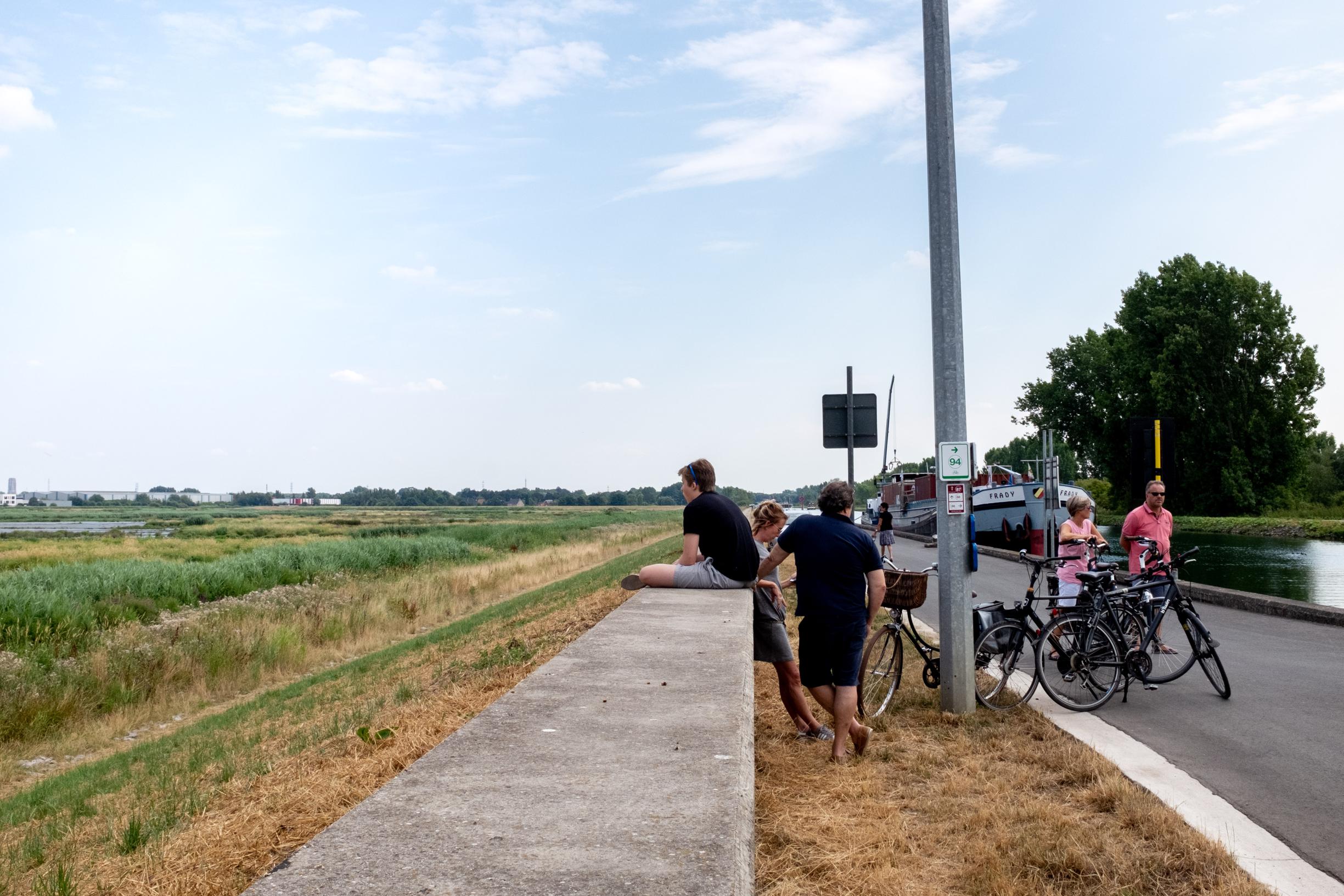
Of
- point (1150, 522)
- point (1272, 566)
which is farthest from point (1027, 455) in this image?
point (1150, 522)

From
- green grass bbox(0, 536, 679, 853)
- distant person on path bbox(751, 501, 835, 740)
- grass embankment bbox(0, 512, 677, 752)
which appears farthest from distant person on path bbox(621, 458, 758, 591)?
grass embankment bbox(0, 512, 677, 752)

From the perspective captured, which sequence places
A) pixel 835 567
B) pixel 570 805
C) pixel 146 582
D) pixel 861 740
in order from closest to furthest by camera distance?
pixel 570 805 < pixel 835 567 < pixel 861 740 < pixel 146 582

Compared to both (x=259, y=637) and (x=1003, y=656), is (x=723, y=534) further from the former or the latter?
(x=259, y=637)

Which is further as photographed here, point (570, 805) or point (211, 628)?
point (211, 628)

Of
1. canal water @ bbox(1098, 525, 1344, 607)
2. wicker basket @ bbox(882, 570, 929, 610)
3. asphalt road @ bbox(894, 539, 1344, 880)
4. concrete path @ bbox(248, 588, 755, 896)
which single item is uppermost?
wicker basket @ bbox(882, 570, 929, 610)

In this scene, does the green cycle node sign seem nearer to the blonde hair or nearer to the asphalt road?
the blonde hair

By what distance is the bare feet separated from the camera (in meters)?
6.32

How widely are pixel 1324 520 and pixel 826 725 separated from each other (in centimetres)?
5433

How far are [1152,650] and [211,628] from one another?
684 inches

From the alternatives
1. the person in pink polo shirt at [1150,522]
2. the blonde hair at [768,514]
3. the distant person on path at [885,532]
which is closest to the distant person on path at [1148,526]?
the person in pink polo shirt at [1150,522]

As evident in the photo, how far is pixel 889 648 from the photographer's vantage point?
25.5 feet

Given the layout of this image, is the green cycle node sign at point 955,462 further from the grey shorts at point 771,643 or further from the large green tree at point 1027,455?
the large green tree at point 1027,455

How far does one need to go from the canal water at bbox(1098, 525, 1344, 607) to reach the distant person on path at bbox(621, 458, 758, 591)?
Result: 426 centimetres

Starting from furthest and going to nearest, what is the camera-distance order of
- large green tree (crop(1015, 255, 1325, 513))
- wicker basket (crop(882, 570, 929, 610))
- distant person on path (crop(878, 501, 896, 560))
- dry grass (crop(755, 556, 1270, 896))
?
large green tree (crop(1015, 255, 1325, 513))
distant person on path (crop(878, 501, 896, 560))
wicker basket (crop(882, 570, 929, 610))
dry grass (crop(755, 556, 1270, 896))
